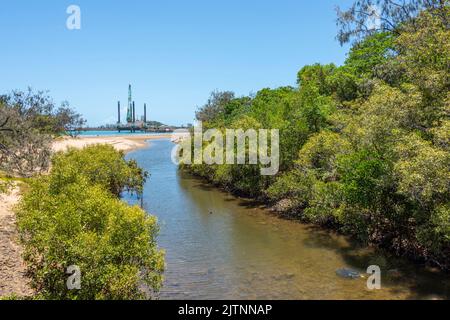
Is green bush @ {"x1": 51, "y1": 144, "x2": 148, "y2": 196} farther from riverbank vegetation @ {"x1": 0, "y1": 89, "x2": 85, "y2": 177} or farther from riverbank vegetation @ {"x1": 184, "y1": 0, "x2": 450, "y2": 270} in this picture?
riverbank vegetation @ {"x1": 184, "y1": 0, "x2": 450, "y2": 270}

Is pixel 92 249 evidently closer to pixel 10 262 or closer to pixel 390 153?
pixel 10 262

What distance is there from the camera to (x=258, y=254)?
26.3 meters

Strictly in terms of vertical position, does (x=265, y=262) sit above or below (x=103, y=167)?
below

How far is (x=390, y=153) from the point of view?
2206cm

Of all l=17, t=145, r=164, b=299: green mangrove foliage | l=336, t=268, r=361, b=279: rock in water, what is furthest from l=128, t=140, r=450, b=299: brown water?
l=17, t=145, r=164, b=299: green mangrove foliage

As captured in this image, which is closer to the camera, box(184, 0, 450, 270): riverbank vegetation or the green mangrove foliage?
the green mangrove foliage

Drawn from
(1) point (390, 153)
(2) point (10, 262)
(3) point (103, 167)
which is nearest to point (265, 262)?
(1) point (390, 153)

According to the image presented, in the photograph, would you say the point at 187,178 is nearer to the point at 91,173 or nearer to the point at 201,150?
the point at 201,150

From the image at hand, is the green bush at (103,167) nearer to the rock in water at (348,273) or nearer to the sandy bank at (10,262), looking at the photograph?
the sandy bank at (10,262)

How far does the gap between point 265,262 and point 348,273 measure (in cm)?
478

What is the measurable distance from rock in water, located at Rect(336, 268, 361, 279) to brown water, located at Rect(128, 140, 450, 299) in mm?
393

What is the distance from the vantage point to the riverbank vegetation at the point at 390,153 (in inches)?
742

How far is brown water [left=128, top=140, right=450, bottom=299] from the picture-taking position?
20.1 m
